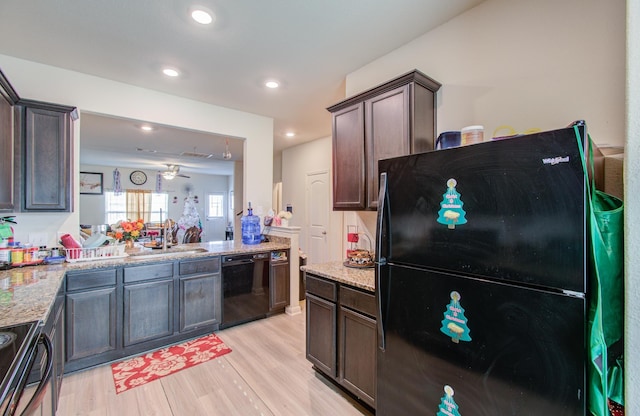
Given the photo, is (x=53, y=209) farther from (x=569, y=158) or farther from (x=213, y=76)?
(x=569, y=158)

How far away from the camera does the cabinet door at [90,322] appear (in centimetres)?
235

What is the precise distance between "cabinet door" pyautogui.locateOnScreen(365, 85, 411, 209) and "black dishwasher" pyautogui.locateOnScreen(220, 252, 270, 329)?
172 cm

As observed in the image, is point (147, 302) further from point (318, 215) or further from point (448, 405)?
point (318, 215)

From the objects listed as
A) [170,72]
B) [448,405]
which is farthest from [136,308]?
[448,405]

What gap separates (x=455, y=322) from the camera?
1247 millimetres

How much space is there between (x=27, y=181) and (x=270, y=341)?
8.53 feet

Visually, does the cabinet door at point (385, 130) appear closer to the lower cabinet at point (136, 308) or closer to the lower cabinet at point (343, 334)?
the lower cabinet at point (343, 334)

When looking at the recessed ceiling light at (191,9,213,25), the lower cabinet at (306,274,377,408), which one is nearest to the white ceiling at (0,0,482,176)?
the recessed ceiling light at (191,9,213,25)

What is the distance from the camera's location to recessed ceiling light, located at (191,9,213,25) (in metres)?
2.01

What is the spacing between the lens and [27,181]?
7.88 ft

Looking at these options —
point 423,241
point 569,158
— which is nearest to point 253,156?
point 423,241

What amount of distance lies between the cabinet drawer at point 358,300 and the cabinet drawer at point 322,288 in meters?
0.07

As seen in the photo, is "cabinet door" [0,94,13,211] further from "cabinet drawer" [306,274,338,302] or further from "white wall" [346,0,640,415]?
"white wall" [346,0,640,415]

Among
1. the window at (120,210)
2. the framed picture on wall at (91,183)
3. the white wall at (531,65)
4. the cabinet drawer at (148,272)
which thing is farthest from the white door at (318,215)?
the framed picture on wall at (91,183)
